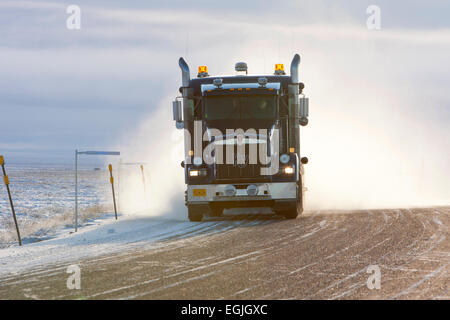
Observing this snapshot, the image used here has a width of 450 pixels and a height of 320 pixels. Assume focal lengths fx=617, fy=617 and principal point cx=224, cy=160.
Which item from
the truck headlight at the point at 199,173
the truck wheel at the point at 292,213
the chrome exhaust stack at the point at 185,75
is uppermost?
Answer: the chrome exhaust stack at the point at 185,75

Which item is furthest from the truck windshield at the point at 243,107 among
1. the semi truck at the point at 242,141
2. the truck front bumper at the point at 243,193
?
the truck front bumper at the point at 243,193

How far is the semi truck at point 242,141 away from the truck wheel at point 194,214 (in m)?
0.03

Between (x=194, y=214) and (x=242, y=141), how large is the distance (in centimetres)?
242

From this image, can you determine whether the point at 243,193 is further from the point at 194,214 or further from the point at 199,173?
the point at 194,214

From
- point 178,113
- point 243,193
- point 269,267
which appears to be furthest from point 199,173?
point 269,267

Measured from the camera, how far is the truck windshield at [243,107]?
52.6ft

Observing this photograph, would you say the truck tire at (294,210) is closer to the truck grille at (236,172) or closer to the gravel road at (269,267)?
the truck grille at (236,172)

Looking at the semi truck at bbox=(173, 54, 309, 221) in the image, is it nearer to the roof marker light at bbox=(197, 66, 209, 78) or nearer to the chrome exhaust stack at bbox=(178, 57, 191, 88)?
the chrome exhaust stack at bbox=(178, 57, 191, 88)

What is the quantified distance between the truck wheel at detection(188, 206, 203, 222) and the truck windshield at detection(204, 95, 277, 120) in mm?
2423

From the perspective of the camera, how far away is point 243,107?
16.1 m

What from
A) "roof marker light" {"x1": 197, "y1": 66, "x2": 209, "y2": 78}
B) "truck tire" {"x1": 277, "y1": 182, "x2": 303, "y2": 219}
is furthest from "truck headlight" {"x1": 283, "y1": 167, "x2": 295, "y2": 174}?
"roof marker light" {"x1": 197, "y1": 66, "x2": 209, "y2": 78}
